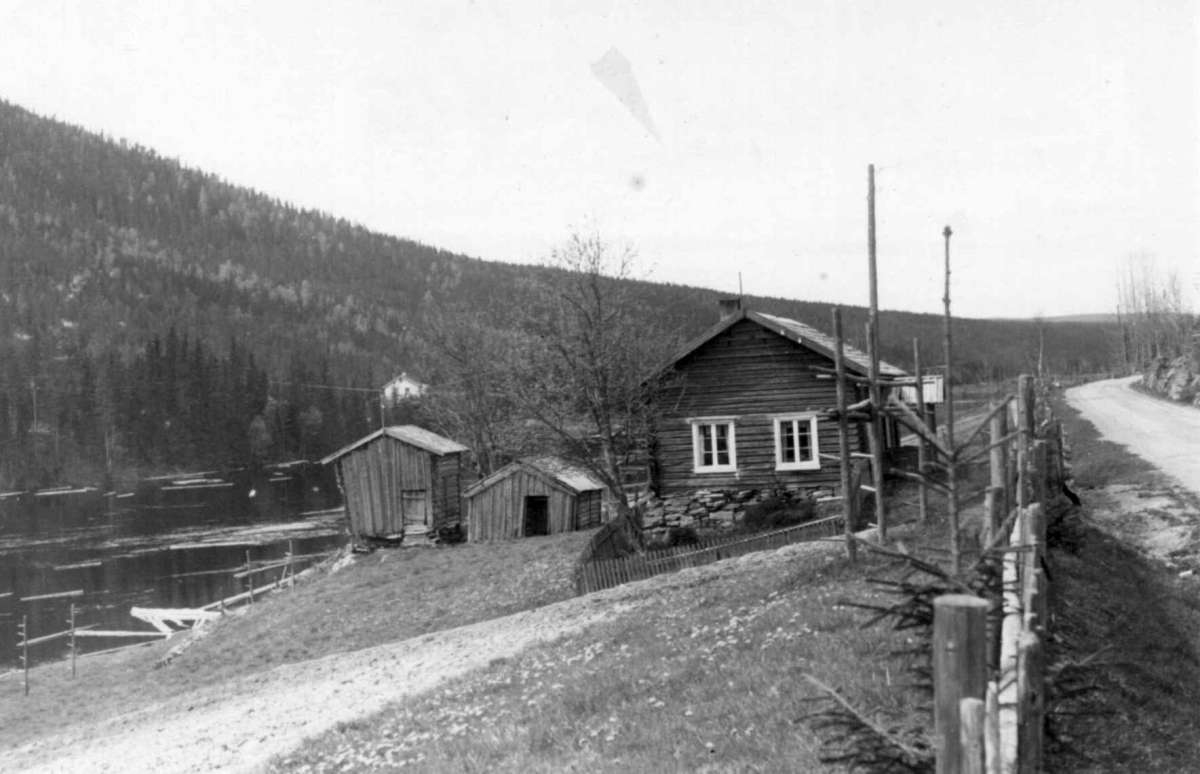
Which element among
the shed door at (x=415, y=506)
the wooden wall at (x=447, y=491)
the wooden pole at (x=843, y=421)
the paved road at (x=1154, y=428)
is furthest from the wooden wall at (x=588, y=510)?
the wooden pole at (x=843, y=421)

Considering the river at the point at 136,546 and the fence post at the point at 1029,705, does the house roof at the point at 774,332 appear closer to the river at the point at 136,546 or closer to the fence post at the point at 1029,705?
the river at the point at 136,546

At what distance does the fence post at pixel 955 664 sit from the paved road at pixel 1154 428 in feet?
68.4

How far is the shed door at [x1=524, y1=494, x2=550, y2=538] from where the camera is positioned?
48.3 meters

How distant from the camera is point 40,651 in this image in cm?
4094

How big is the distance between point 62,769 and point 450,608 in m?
14.6

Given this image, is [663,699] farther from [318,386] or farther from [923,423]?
[318,386]

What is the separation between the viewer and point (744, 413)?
34906 millimetres

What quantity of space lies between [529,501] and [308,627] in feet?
53.0

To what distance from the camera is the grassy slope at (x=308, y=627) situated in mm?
29531

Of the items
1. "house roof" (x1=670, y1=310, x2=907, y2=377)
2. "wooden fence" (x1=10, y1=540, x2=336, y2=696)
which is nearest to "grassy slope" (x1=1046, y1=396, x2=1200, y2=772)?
"house roof" (x1=670, y1=310, x2=907, y2=377)

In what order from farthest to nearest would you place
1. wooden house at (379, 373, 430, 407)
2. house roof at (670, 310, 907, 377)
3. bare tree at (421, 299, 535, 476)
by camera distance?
wooden house at (379, 373, 430, 407)
bare tree at (421, 299, 535, 476)
house roof at (670, 310, 907, 377)

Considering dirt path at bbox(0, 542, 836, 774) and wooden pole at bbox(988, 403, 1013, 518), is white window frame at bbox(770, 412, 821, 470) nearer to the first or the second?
dirt path at bbox(0, 542, 836, 774)

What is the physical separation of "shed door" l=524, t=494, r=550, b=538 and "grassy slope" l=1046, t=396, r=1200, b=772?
3086 centimetres

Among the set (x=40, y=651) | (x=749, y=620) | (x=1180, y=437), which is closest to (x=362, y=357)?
(x=40, y=651)
